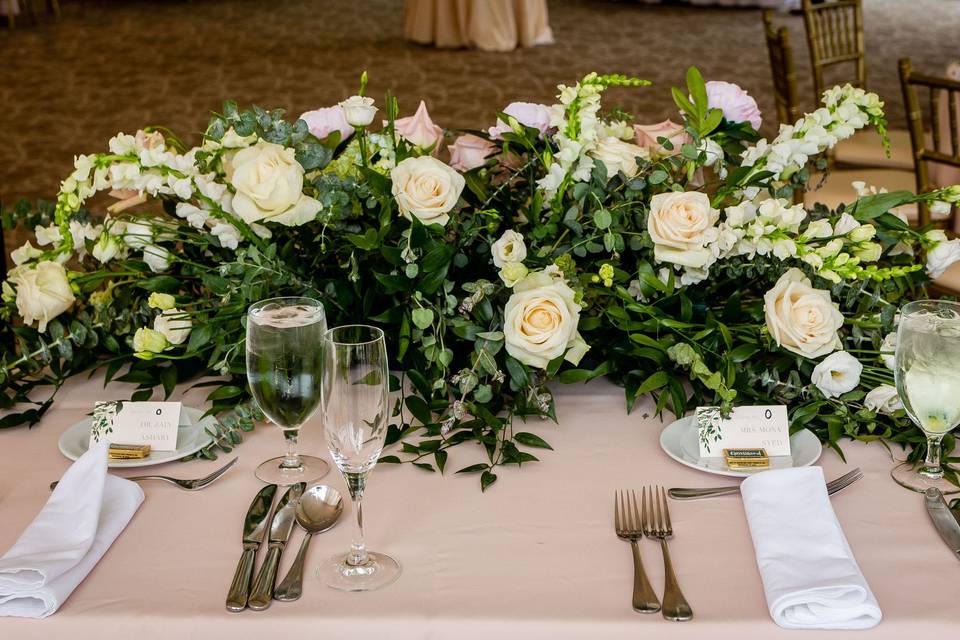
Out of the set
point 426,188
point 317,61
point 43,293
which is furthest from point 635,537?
point 317,61

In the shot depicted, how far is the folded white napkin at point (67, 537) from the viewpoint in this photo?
3.74ft

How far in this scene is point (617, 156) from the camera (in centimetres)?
161

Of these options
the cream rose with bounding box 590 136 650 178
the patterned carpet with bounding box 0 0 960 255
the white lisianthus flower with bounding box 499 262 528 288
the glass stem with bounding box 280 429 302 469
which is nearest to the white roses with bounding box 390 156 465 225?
the white lisianthus flower with bounding box 499 262 528 288

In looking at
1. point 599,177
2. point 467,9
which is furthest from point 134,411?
point 467,9

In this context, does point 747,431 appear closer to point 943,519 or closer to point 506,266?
point 943,519

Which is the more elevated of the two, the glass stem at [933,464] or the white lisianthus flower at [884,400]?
the white lisianthus flower at [884,400]

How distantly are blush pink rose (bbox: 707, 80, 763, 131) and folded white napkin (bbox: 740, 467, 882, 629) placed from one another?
63 centimetres

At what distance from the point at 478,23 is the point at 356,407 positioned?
24.2ft

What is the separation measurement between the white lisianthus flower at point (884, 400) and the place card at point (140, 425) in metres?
0.95

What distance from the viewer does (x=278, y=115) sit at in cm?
156

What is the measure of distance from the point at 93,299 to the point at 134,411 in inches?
11.8

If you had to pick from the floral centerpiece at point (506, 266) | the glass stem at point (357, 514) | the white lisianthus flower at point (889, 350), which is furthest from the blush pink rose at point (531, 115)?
the glass stem at point (357, 514)

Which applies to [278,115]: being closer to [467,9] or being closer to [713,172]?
[713,172]

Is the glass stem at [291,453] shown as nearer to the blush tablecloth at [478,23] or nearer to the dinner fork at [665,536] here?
the dinner fork at [665,536]
